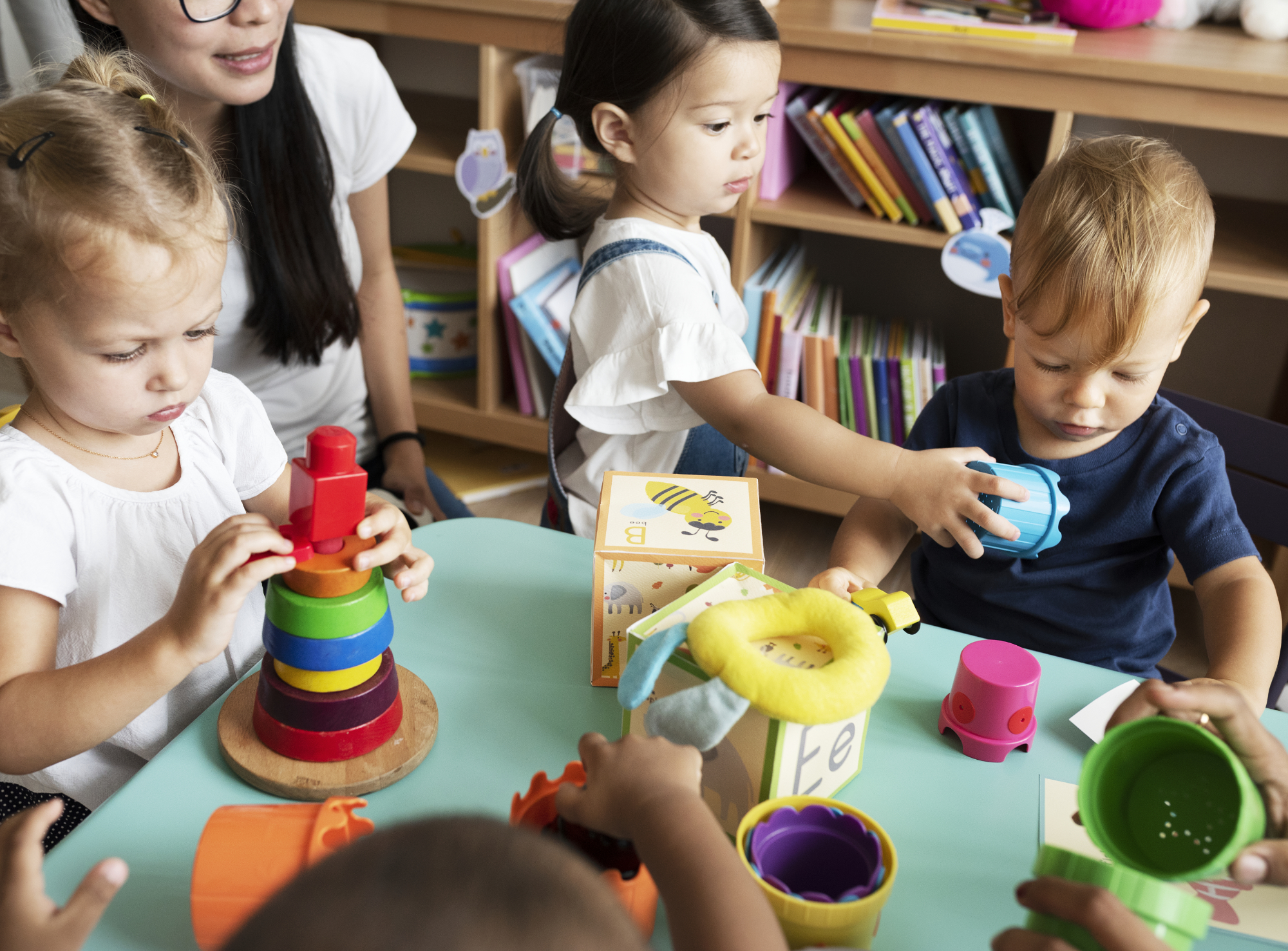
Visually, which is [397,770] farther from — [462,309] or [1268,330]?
[1268,330]

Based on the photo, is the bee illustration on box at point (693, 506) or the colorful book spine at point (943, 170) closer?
the bee illustration on box at point (693, 506)

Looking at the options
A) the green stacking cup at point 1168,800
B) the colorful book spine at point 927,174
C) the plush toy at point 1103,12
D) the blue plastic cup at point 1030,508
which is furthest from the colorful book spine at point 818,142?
the green stacking cup at point 1168,800

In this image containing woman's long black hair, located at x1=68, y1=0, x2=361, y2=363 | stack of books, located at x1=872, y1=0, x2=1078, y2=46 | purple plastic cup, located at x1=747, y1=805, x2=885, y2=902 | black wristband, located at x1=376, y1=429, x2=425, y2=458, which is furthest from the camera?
stack of books, located at x1=872, y1=0, x2=1078, y2=46

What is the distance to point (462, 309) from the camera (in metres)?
2.37

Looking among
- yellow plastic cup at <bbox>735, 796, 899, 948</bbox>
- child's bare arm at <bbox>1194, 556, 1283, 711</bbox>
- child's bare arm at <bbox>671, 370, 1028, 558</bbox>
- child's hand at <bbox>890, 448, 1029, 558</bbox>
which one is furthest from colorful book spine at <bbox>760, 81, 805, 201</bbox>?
yellow plastic cup at <bbox>735, 796, 899, 948</bbox>

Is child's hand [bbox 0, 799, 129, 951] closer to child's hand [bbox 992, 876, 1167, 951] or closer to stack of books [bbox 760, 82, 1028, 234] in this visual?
child's hand [bbox 992, 876, 1167, 951]

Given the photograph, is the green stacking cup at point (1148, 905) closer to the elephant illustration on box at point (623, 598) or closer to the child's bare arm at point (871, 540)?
the elephant illustration on box at point (623, 598)

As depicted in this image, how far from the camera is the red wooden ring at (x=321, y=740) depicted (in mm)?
715

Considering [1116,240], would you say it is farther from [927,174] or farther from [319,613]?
[927,174]

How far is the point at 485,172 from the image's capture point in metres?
2.02

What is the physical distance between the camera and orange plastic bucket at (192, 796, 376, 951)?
0.58m

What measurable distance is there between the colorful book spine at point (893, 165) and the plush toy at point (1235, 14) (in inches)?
20.6

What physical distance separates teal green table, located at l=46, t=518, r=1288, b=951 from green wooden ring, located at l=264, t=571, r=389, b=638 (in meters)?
0.12

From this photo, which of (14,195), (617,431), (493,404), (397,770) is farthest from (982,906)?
→ (493,404)
